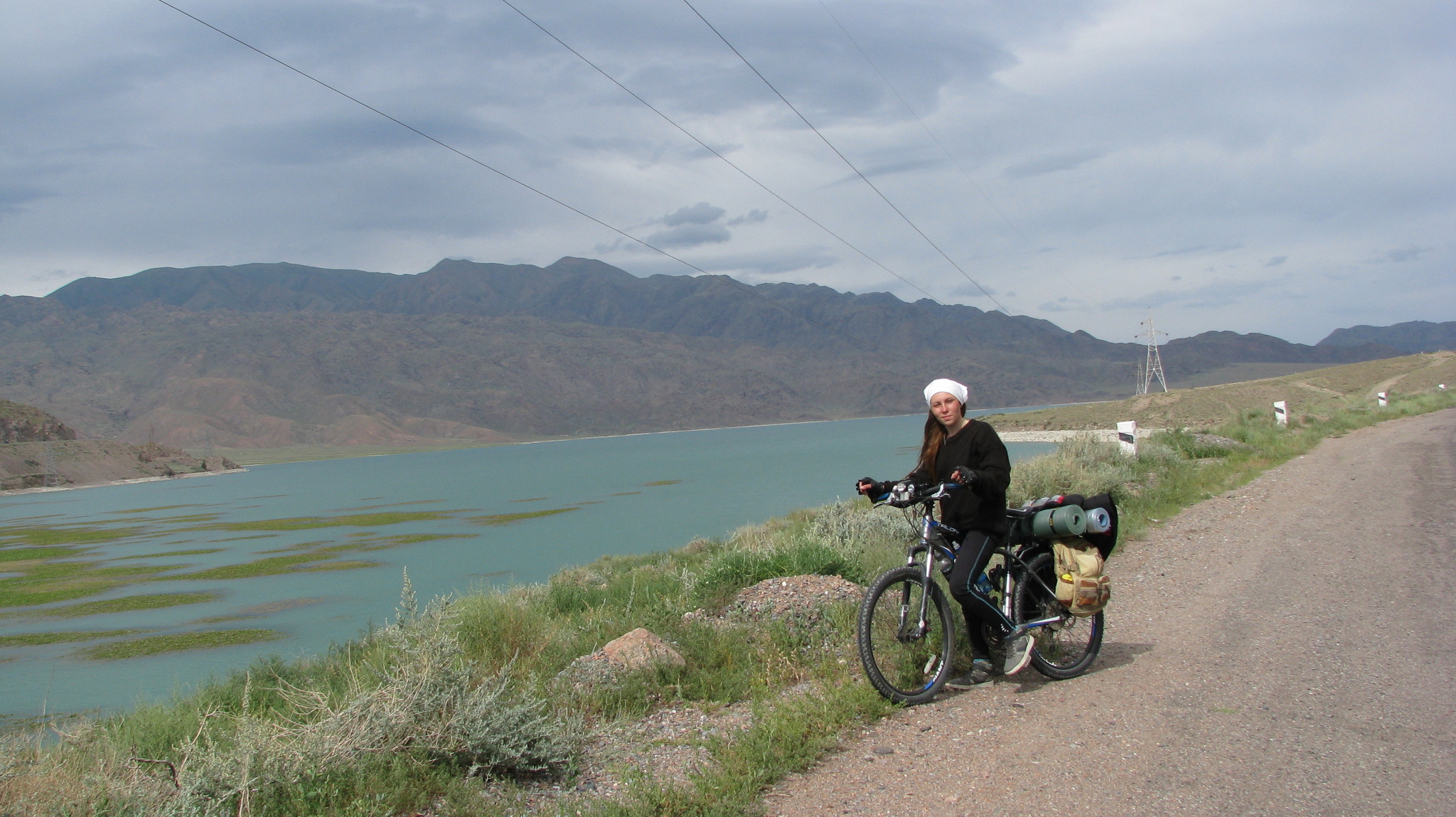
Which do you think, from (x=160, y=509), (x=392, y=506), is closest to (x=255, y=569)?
(x=392, y=506)

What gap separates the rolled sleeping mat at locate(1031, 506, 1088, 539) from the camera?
4871mm

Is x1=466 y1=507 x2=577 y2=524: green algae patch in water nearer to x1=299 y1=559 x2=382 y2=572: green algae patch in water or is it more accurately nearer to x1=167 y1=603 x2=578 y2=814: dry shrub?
x1=299 y1=559 x2=382 y2=572: green algae patch in water

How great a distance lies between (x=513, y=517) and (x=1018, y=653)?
39.7 metres

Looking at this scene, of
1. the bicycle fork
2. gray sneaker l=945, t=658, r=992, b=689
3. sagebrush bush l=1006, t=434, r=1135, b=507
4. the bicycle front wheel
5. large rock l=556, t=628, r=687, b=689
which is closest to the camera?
the bicycle front wheel

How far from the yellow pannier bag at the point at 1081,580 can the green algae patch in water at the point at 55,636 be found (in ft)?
71.7

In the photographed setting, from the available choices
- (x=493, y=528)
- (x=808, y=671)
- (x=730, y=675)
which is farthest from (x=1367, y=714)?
(x=493, y=528)

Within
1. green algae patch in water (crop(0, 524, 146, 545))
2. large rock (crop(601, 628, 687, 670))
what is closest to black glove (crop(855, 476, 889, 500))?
large rock (crop(601, 628, 687, 670))

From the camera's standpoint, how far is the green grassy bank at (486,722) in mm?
3613

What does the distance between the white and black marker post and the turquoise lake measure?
11.5 meters

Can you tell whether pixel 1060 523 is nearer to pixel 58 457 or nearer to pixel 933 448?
pixel 933 448

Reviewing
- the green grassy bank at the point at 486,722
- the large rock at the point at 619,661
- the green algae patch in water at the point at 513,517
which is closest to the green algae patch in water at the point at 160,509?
the green algae patch in water at the point at 513,517

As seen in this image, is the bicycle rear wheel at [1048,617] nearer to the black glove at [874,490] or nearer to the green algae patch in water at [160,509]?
the black glove at [874,490]

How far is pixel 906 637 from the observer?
16.0 ft

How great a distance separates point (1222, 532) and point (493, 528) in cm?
3274
